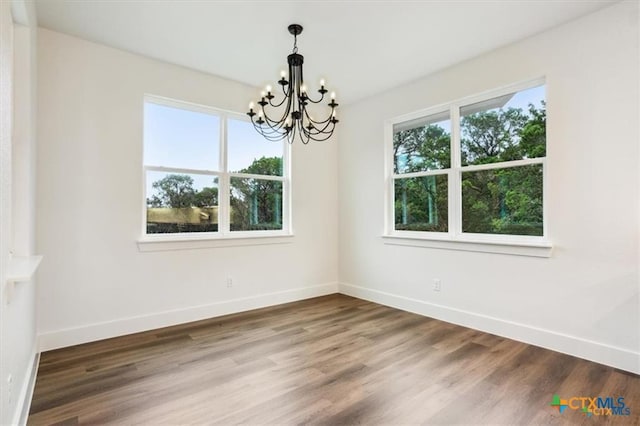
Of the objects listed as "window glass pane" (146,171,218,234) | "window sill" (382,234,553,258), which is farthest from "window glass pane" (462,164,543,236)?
"window glass pane" (146,171,218,234)

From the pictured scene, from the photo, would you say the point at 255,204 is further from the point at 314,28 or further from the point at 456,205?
the point at 456,205

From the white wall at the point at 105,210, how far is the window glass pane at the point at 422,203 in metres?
2.08

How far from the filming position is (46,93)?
296 cm

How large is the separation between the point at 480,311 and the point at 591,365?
38.1 inches

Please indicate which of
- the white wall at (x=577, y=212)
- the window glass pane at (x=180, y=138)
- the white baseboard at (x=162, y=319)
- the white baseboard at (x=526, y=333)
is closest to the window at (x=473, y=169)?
the white wall at (x=577, y=212)

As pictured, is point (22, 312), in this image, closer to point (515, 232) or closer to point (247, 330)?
point (247, 330)

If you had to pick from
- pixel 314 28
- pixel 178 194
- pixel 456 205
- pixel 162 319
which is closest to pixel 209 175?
pixel 178 194

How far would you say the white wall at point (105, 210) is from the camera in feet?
9.77

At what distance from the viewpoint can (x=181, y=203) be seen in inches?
148

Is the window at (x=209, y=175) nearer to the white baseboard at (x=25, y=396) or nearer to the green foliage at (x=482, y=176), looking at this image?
the white baseboard at (x=25, y=396)

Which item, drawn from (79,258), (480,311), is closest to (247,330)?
(79,258)

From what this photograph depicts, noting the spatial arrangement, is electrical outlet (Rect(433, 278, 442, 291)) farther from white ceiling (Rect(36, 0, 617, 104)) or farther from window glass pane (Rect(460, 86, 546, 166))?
white ceiling (Rect(36, 0, 617, 104))

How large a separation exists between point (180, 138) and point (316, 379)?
2916 mm

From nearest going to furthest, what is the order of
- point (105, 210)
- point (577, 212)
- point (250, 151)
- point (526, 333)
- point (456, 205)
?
point (577, 212), point (526, 333), point (105, 210), point (456, 205), point (250, 151)
